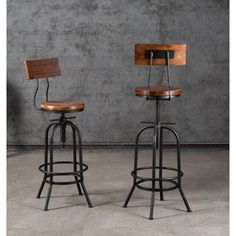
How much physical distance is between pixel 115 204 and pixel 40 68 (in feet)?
4.11

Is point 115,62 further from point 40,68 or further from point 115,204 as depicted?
point 115,204

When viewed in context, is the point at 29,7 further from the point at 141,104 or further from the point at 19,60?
the point at 141,104

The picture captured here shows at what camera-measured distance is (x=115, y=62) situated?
5918 mm

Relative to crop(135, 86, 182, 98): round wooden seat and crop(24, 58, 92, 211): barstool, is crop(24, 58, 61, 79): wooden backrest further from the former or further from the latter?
crop(135, 86, 182, 98): round wooden seat

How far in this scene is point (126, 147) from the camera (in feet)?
19.9

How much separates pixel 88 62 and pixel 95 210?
8.63ft

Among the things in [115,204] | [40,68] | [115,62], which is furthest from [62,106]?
[115,62]

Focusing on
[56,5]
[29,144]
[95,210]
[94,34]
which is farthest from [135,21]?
[95,210]

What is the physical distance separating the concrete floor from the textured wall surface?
61 centimetres

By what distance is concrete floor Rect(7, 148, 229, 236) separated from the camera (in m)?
3.29

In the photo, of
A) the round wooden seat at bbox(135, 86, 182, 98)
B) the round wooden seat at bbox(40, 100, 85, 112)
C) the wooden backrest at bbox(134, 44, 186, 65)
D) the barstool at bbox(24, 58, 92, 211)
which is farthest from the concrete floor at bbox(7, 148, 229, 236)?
the wooden backrest at bbox(134, 44, 186, 65)

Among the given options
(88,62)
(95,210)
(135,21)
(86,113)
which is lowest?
(95,210)

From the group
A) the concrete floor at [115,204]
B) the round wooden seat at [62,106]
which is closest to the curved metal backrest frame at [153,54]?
the round wooden seat at [62,106]

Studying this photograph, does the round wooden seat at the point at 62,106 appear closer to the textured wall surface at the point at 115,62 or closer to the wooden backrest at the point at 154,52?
the wooden backrest at the point at 154,52
